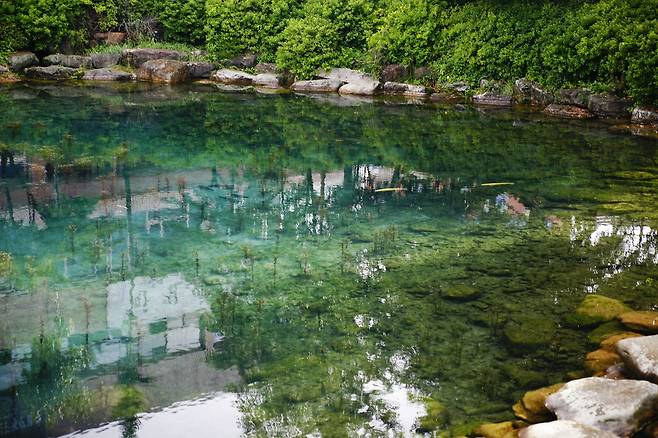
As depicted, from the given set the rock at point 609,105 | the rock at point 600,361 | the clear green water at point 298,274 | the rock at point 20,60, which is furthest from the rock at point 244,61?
the rock at point 600,361

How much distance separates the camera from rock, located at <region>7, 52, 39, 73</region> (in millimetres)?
18344

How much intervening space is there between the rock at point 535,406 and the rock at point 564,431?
37 cm

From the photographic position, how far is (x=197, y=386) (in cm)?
476

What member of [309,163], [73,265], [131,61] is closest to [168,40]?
[131,61]

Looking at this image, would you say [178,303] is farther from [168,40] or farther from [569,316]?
[168,40]

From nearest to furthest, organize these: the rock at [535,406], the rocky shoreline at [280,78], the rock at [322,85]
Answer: the rock at [535,406]
the rocky shoreline at [280,78]
the rock at [322,85]

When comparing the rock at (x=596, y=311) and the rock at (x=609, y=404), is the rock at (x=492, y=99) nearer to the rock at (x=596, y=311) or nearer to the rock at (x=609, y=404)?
the rock at (x=596, y=311)

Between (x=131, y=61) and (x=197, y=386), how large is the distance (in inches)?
669

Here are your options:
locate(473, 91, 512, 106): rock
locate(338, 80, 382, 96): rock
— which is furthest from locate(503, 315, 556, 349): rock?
locate(338, 80, 382, 96): rock

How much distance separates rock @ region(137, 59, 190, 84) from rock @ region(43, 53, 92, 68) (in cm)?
159

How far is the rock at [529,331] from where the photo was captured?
213 inches

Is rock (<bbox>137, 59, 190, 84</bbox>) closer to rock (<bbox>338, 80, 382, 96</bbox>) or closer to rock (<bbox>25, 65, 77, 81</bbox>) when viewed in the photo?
rock (<bbox>25, 65, 77, 81</bbox>)

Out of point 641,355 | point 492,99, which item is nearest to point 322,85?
point 492,99

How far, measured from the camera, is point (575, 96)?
1567 cm
